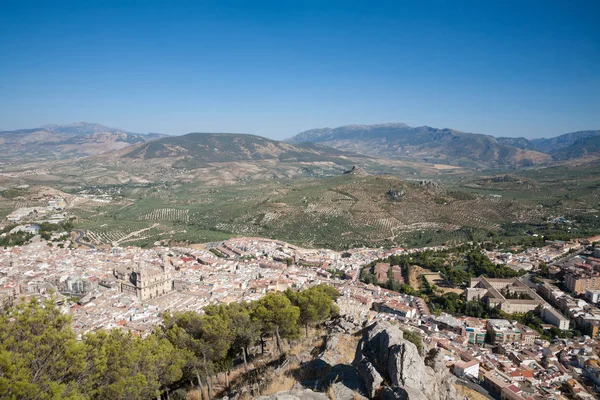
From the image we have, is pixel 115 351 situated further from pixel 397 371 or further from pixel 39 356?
pixel 397 371

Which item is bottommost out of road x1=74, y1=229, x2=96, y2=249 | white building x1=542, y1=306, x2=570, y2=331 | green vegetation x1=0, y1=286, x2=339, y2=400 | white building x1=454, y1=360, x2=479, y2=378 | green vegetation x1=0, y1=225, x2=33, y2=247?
road x1=74, y1=229, x2=96, y2=249

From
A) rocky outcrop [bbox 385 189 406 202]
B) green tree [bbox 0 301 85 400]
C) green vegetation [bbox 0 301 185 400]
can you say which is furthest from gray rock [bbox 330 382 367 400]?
rocky outcrop [bbox 385 189 406 202]

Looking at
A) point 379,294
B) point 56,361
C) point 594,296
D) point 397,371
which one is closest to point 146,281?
point 379,294

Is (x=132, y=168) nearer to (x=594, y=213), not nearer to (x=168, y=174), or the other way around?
(x=168, y=174)

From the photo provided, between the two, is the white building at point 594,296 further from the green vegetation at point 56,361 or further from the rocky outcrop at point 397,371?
the green vegetation at point 56,361

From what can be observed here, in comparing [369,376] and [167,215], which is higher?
[369,376]

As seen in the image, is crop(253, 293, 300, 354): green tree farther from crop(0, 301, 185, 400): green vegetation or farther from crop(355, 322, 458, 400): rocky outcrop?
crop(355, 322, 458, 400): rocky outcrop

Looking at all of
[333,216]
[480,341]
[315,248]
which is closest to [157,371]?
[480,341]
